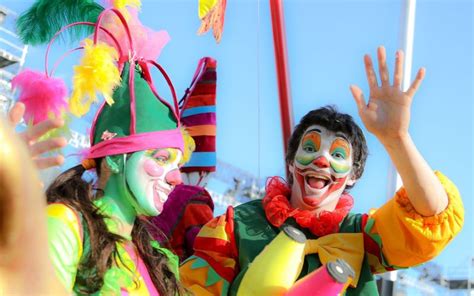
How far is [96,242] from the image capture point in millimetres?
1781

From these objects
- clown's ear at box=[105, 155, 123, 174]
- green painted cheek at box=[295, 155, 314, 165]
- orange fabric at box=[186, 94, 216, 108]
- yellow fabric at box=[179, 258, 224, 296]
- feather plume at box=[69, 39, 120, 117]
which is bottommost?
yellow fabric at box=[179, 258, 224, 296]

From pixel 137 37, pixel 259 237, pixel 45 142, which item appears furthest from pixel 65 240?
pixel 259 237

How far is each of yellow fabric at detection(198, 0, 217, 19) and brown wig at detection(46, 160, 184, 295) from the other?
1185mm

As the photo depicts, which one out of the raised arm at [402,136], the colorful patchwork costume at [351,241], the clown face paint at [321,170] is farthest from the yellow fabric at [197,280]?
the raised arm at [402,136]

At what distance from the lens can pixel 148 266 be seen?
2014 millimetres

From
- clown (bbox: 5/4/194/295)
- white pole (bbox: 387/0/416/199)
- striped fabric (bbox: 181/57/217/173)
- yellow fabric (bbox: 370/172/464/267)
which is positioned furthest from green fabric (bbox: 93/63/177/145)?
white pole (bbox: 387/0/416/199)

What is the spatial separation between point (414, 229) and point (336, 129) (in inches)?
17.1

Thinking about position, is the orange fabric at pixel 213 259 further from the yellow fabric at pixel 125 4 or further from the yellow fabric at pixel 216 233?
the yellow fabric at pixel 125 4

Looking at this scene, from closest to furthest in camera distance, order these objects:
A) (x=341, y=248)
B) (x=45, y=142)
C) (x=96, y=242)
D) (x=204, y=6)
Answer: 1. (x=45, y=142)
2. (x=96, y=242)
3. (x=341, y=248)
4. (x=204, y=6)

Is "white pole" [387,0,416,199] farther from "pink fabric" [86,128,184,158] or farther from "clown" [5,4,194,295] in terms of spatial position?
"pink fabric" [86,128,184,158]

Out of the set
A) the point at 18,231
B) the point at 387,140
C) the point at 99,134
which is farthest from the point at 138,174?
the point at 18,231

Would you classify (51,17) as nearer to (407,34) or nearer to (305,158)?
(305,158)

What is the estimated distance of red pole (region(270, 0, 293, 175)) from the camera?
10.2 feet

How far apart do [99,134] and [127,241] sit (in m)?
0.29
